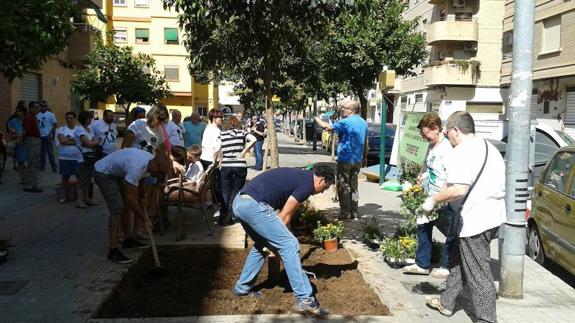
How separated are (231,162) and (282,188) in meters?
3.53

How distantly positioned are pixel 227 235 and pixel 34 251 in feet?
7.80

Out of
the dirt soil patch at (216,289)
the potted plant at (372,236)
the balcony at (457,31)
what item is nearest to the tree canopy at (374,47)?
the potted plant at (372,236)

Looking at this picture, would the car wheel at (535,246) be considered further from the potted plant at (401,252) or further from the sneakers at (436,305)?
the sneakers at (436,305)

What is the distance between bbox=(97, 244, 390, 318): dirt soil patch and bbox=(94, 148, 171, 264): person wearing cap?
45cm

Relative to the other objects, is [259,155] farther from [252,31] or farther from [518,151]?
[518,151]

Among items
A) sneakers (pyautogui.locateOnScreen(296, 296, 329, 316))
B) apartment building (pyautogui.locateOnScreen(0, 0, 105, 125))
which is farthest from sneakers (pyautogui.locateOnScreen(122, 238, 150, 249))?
apartment building (pyautogui.locateOnScreen(0, 0, 105, 125))

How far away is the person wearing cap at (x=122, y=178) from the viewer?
5.84 metres

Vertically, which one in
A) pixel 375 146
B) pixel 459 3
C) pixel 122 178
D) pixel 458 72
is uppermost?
pixel 459 3

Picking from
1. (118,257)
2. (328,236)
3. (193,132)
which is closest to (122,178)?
(118,257)

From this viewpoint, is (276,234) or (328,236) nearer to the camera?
(276,234)

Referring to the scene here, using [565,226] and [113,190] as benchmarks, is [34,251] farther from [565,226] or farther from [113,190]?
[565,226]

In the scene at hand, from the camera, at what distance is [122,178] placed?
6.11m

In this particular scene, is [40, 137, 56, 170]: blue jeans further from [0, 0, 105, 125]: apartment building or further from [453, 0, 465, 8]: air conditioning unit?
[453, 0, 465, 8]: air conditioning unit

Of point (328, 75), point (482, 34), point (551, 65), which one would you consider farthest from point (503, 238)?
point (482, 34)
